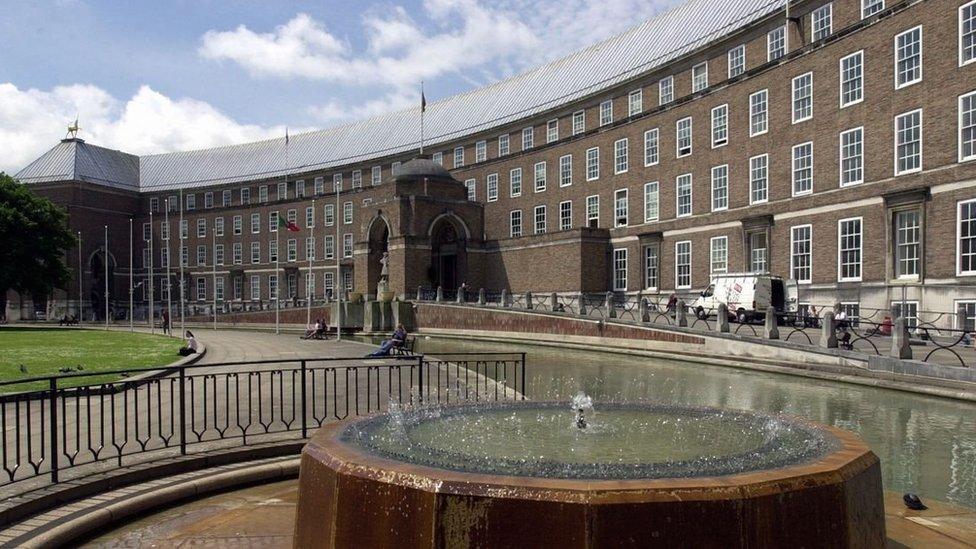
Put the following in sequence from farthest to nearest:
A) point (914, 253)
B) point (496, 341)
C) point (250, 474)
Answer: point (496, 341) → point (914, 253) → point (250, 474)

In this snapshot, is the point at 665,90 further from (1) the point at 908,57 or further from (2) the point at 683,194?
(1) the point at 908,57

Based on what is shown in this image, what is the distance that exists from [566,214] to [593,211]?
3753mm

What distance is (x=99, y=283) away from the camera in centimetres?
8844

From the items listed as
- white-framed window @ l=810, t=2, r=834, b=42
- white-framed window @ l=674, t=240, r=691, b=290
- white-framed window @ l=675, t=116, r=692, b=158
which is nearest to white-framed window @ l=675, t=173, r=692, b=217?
white-framed window @ l=675, t=116, r=692, b=158

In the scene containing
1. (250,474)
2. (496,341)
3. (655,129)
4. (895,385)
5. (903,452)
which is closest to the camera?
(250,474)

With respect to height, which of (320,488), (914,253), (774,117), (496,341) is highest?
(774,117)

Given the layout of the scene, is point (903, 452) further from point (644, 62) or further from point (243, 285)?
point (243, 285)

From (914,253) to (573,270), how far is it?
80.6 feet

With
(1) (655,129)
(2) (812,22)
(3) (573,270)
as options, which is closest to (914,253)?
(2) (812,22)

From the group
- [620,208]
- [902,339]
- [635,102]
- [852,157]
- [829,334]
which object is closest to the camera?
[902,339]

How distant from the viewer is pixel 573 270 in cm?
5109

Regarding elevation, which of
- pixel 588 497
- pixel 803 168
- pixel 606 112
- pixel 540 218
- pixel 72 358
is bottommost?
pixel 72 358

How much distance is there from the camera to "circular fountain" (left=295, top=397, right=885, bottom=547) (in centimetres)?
420

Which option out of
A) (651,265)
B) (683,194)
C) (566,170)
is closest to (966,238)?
(683,194)
